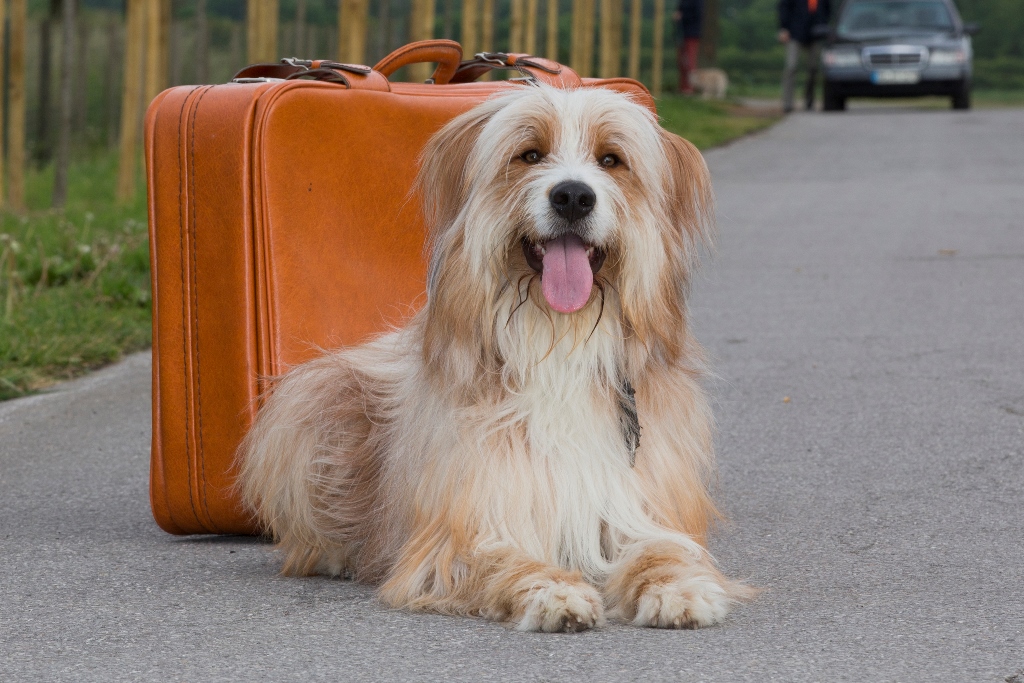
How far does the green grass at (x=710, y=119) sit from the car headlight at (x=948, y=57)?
2558mm

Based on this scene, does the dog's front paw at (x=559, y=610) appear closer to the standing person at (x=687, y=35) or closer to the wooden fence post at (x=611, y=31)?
the wooden fence post at (x=611, y=31)

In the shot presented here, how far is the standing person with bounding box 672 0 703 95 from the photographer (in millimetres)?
27188

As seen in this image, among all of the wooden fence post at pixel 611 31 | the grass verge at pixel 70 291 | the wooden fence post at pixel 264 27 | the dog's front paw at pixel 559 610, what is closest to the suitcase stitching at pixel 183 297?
the dog's front paw at pixel 559 610

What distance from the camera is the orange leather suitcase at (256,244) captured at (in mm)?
4113

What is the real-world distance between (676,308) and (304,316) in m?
1.17

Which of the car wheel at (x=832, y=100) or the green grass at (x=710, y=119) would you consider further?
the car wheel at (x=832, y=100)

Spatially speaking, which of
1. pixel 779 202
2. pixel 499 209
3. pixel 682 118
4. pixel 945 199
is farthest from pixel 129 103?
pixel 682 118

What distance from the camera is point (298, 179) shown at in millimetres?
4156

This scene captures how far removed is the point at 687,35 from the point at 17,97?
61.1 feet

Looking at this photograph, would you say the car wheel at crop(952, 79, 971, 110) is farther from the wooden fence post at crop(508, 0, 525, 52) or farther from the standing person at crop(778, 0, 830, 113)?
the wooden fence post at crop(508, 0, 525, 52)

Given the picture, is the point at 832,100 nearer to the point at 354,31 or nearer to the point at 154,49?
the point at 154,49

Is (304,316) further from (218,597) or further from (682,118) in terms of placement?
(682,118)

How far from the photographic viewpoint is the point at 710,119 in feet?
70.6

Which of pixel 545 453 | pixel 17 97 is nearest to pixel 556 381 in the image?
pixel 545 453
